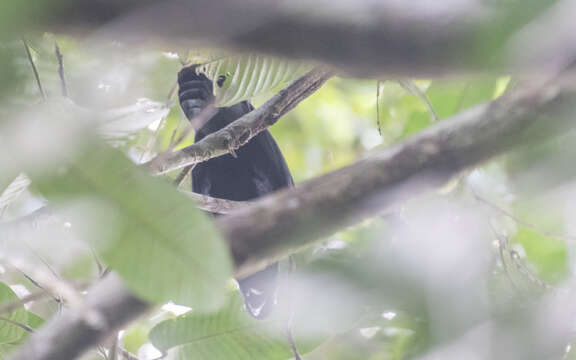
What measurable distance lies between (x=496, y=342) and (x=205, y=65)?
41.1 inches

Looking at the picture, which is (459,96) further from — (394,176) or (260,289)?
(394,176)

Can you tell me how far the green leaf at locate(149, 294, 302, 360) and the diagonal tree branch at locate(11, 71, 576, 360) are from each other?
36.5 inches

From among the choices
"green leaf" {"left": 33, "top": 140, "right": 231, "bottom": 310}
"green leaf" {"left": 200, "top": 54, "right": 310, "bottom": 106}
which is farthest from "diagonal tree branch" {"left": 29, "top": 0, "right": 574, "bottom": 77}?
"green leaf" {"left": 200, "top": 54, "right": 310, "bottom": 106}

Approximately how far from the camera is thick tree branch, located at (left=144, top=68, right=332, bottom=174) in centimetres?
169

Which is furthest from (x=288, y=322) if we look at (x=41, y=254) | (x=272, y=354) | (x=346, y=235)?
(x=41, y=254)

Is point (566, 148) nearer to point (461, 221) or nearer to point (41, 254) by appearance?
point (461, 221)

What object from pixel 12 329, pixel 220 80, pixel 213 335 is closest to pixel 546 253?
pixel 213 335

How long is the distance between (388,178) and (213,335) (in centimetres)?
106

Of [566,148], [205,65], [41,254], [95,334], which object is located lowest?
[95,334]

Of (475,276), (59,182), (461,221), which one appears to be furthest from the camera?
(461,221)

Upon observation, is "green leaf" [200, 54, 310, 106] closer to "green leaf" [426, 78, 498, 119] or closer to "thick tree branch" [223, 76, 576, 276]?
"green leaf" [426, 78, 498, 119]

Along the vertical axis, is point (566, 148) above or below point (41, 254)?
below

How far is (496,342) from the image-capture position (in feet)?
3.17

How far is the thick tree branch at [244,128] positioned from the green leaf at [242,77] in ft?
0.21
